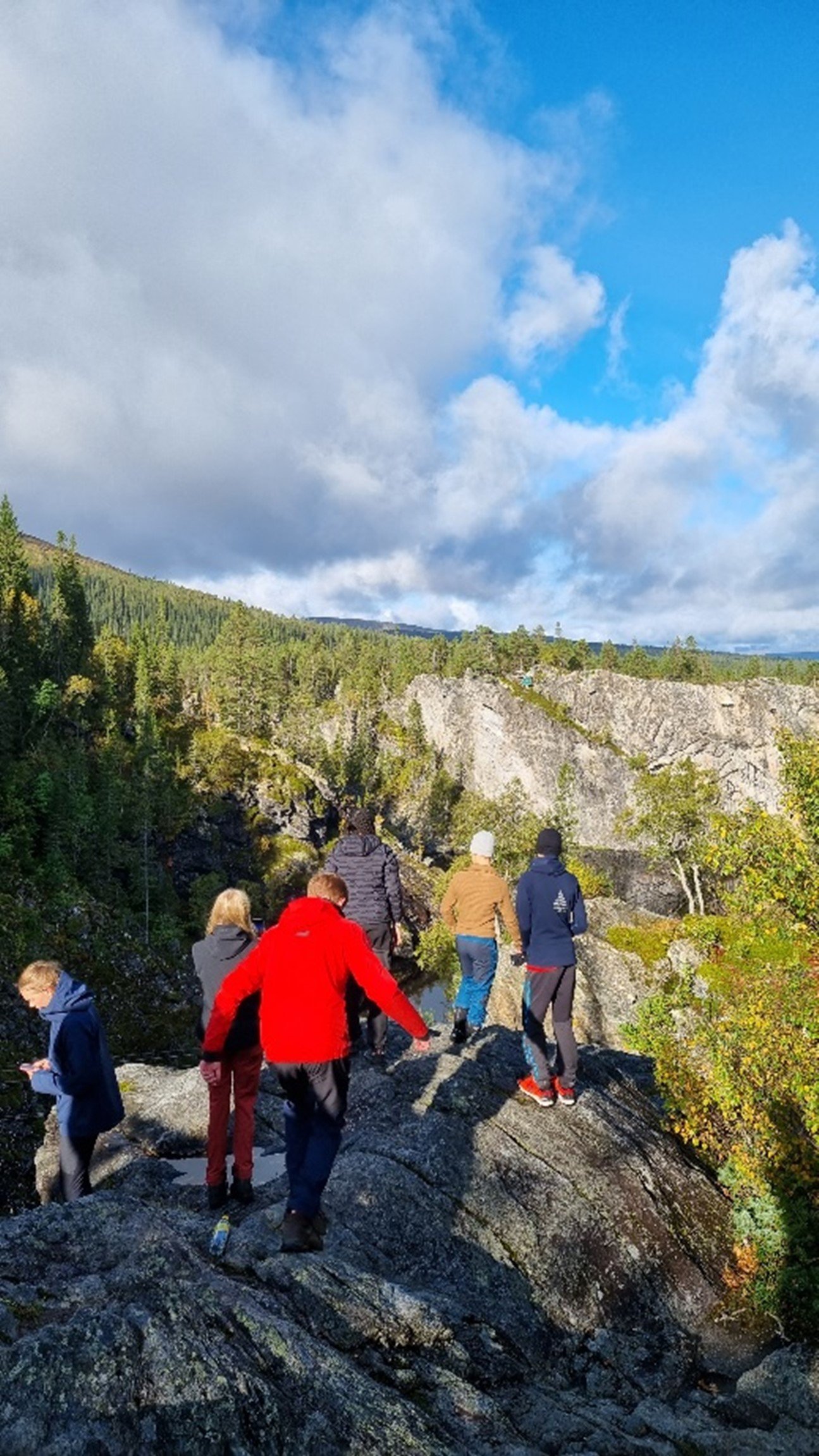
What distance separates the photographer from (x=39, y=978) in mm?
8234

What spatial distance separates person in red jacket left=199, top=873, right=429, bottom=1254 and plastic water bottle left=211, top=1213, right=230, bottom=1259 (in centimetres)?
50

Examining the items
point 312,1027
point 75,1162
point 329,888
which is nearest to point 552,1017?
point 329,888

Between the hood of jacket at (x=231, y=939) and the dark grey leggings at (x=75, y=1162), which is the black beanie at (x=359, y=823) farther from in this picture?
the dark grey leggings at (x=75, y=1162)

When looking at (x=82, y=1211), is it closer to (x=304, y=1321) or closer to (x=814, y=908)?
(x=304, y=1321)

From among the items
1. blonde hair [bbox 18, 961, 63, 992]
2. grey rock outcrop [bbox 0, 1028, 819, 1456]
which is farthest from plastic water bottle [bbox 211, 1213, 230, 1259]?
blonde hair [bbox 18, 961, 63, 992]

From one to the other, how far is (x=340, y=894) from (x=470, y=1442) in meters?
4.38

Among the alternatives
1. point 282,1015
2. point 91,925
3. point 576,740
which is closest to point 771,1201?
point 282,1015

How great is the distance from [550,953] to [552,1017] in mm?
1026

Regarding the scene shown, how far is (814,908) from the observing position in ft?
47.8

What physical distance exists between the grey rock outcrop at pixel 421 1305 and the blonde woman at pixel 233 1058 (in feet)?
1.17

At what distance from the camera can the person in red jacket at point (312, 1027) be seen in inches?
249

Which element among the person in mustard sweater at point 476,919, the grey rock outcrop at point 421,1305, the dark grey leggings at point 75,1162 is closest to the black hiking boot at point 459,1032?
the person in mustard sweater at point 476,919

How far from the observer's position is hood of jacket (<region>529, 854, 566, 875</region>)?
10312 mm

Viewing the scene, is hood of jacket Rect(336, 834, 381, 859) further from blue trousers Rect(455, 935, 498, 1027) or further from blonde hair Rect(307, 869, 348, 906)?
blonde hair Rect(307, 869, 348, 906)
